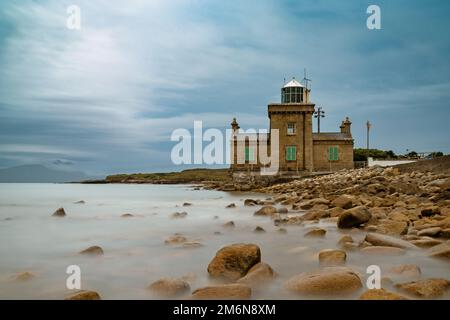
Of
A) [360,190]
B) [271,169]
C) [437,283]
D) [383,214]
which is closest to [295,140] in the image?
[271,169]

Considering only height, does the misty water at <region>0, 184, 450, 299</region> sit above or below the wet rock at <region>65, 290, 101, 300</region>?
below

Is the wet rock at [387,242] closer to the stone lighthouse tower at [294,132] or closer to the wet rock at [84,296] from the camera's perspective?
the wet rock at [84,296]

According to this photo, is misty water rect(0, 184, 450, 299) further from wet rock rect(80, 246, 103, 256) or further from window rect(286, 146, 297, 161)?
window rect(286, 146, 297, 161)

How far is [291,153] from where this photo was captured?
3212 centimetres

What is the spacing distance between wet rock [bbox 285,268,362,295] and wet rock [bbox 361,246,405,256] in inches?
49.1

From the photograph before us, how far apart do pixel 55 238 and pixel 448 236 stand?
6376 millimetres

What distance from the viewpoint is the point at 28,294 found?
3447 mm

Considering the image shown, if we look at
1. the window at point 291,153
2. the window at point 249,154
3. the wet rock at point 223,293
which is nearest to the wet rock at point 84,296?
the wet rock at point 223,293

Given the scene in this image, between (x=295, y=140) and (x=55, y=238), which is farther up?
(x=295, y=140)

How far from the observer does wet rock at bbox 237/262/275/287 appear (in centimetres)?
352

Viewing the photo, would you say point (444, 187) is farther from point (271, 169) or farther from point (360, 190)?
point (271, 169)

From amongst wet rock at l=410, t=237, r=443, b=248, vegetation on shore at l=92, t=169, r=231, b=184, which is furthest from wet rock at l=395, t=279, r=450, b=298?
vegetation on shore at l=92, t=169, r=231, b=184

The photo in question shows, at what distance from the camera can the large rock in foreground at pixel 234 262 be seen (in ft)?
12.3
